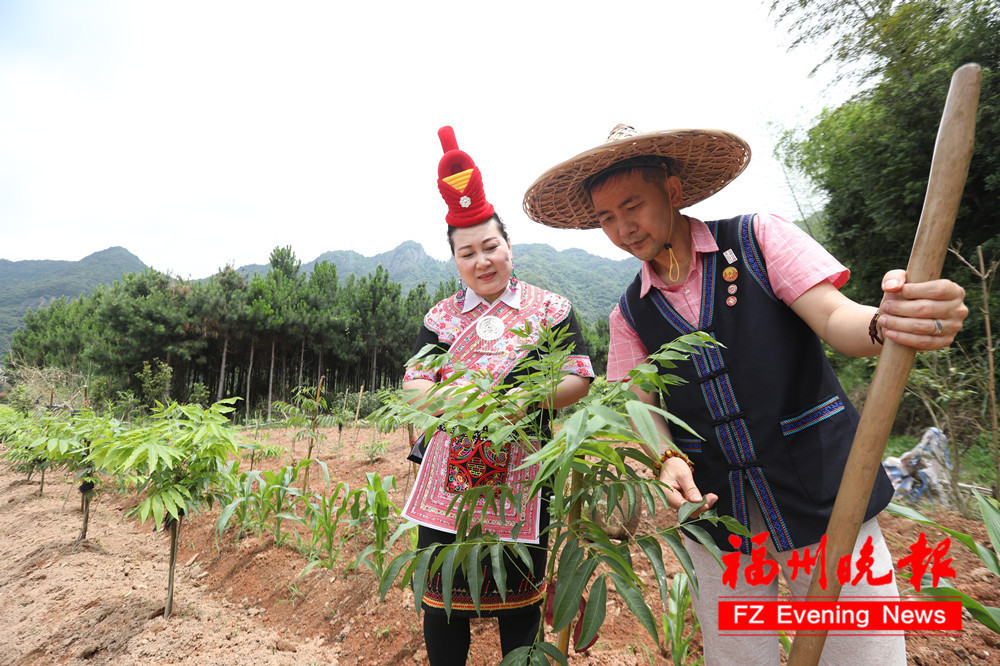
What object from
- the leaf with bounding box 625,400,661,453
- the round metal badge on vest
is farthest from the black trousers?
the leaf with bounding box 625,400,661,453

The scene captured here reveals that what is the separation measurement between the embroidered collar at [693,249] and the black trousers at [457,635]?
1.06 m

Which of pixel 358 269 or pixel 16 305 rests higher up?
pixel 358 269

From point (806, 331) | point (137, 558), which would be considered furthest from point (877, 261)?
point (137, 558)

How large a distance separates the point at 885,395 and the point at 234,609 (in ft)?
10.5

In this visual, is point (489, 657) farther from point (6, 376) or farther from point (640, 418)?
point (6, 376)

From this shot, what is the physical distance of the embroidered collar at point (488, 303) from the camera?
150 cm

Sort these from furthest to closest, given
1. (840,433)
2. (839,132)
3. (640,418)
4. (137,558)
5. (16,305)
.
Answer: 1. (16,305)
2. (839,132)
3. (137,558)
4. (840,433)
5. (640,418)

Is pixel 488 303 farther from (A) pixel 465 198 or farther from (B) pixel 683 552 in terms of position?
(B) pixel 683 552

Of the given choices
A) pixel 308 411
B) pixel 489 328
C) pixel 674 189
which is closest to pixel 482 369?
pixel 489 328

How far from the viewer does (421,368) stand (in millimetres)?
1060

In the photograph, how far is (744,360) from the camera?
1.07 metres

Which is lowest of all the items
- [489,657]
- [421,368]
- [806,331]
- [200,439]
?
[489,657]

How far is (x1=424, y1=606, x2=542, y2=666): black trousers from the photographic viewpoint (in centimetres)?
133

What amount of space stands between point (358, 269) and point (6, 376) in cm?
9802
